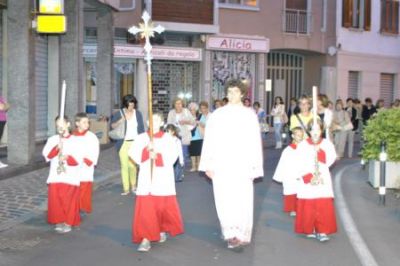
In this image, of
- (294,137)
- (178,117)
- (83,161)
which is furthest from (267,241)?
(178,117)

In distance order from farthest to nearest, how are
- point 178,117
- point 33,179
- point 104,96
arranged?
1. point 104,96
2. point 178,117
3. point 33,179

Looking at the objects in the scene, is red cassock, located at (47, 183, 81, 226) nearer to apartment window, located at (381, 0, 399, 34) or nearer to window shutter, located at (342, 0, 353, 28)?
A: window shutter, located at (342, 0, 353, 28)

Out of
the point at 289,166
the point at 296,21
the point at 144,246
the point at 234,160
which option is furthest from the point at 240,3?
the point at 144,246

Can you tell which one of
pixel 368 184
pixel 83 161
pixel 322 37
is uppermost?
pixel 322 37

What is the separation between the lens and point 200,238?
8406mm

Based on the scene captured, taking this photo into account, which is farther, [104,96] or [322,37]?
[322,37]

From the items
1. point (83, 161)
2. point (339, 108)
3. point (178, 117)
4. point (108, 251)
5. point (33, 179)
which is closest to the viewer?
point (108, 251)

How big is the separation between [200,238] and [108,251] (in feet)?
3.84

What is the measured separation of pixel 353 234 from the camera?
28.8ft

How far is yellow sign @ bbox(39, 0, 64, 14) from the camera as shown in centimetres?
1456

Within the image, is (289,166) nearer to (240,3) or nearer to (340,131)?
(340,131)

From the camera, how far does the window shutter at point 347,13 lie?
32.5m

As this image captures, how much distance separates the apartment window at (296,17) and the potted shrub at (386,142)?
58.4 feet

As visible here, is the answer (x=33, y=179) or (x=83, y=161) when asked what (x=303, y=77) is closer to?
(x=33, y=179)
